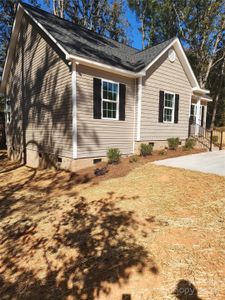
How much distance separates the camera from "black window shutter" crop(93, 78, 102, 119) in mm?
8633

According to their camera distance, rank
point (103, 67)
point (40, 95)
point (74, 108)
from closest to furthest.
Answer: point (74, 108), point (103, 67), point (40, 95)

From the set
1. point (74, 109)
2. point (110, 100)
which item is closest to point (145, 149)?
point (110, 100)

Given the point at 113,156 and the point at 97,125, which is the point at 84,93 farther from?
the point at 113,156

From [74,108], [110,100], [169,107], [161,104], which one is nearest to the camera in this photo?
[74,108]

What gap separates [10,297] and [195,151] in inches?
422

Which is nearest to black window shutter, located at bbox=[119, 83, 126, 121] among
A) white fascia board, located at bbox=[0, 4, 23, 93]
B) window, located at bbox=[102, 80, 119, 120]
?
window, located at bbox=[102, 80, 119, 120]

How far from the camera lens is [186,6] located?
2180cm

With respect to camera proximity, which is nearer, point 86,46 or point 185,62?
point 86,46

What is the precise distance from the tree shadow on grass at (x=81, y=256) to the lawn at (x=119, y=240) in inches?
0.6

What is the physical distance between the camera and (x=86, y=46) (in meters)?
9.46

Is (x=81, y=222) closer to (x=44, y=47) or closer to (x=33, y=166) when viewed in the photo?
(x=33, y=166)

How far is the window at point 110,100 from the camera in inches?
358

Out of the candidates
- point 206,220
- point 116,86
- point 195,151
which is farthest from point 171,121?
point 206,220

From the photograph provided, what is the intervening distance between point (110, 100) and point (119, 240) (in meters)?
6.42
